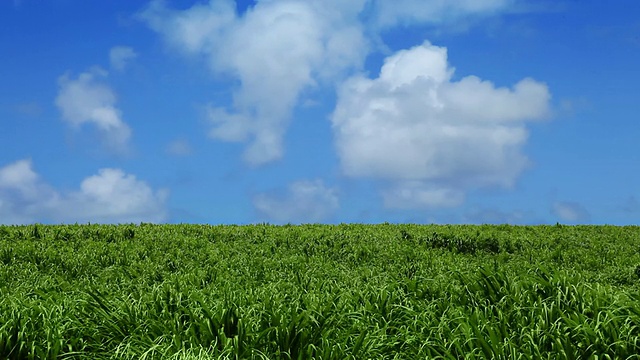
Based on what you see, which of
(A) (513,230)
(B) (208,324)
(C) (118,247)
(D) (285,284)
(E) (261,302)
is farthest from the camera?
(A) (513,230)

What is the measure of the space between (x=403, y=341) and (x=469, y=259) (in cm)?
620

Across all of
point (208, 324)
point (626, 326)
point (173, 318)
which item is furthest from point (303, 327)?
point (626, 326)

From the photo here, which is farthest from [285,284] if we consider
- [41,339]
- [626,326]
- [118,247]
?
[118,247]

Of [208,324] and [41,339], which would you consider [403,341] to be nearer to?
[208,324]

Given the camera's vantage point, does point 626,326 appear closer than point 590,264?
Yes

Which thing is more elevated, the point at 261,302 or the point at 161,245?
the point at 161,245

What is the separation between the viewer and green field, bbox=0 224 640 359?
5359 mm

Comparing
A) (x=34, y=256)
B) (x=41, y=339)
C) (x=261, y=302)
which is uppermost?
(x=34, y=256)

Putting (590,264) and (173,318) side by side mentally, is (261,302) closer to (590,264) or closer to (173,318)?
(173,318)

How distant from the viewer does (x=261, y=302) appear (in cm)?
654

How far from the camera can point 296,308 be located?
5.82 meters

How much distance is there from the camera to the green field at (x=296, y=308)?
5359mm

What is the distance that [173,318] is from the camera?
5988 mm

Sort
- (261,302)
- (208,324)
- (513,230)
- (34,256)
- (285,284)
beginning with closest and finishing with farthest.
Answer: (208,324) → (261,302) → (285,284) → (34,256) → (513,230)
